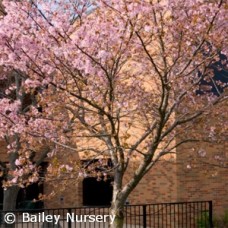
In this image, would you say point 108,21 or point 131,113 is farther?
point 131,113

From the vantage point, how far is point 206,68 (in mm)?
9070

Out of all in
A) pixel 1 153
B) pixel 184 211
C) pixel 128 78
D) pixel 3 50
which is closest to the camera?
pixel 3 50

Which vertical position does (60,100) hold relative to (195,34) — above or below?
below

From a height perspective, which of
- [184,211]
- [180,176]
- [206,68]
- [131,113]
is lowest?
[184,211]

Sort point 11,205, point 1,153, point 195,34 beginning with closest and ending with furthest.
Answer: point 195,34 → point 11,205 → point 1,153

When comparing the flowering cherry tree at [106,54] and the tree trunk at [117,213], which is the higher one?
the flowering cherry tree at [106,54]

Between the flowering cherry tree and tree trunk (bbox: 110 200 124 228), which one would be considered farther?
tree trunk (bbox: 110 200 124 228)

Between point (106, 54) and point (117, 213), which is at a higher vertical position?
point (106, 54)

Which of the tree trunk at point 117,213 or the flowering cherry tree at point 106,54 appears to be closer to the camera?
the flowering cherry tree at point 106,54

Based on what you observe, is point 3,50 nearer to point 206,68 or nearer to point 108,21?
point 108,21

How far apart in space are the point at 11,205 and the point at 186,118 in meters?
7.17

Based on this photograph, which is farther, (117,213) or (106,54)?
(117,213)

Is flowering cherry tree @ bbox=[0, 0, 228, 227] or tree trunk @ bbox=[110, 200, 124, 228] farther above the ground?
flowering cherry tree @ bbox=[0, 0, 228, 227]

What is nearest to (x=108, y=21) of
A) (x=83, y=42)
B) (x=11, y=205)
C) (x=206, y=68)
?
(x=83, y=42)
